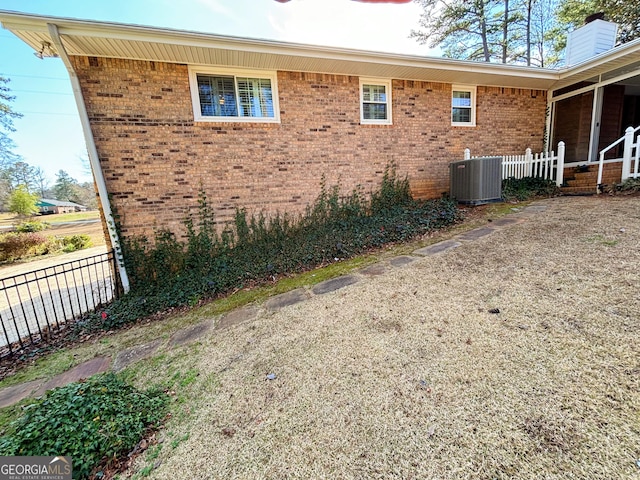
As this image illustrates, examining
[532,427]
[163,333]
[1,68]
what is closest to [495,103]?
[532,427]

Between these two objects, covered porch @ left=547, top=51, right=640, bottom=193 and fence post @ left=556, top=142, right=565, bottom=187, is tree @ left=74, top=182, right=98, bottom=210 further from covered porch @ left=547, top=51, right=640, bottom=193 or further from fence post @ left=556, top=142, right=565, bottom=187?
covered porch @ left=547, top=51, right=640, bottom=193

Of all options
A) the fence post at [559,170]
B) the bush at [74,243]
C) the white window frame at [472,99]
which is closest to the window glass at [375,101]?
the white window frame at [472,99]

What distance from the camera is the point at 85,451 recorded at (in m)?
1.83

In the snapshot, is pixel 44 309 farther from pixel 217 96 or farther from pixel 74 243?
pixel 74 243

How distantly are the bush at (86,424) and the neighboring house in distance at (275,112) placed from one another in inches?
167

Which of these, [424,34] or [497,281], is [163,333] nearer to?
[497,281]

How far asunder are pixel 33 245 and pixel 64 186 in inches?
2245

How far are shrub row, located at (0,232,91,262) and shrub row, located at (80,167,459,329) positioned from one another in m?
12.3

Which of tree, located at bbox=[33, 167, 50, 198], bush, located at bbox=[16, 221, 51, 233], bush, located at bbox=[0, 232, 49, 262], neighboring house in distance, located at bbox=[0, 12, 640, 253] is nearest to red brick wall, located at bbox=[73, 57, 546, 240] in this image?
neighboring house in distance, located at bbox=[0, 12, 640, 253]

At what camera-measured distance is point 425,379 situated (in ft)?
7.11

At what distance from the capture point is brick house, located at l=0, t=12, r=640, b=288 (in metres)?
5.23

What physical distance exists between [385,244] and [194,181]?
436 centimetres

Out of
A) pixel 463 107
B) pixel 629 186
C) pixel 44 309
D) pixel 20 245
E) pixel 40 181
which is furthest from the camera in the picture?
pixel 40 181

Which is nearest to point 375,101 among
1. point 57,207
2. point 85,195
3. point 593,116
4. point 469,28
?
point 593,116
